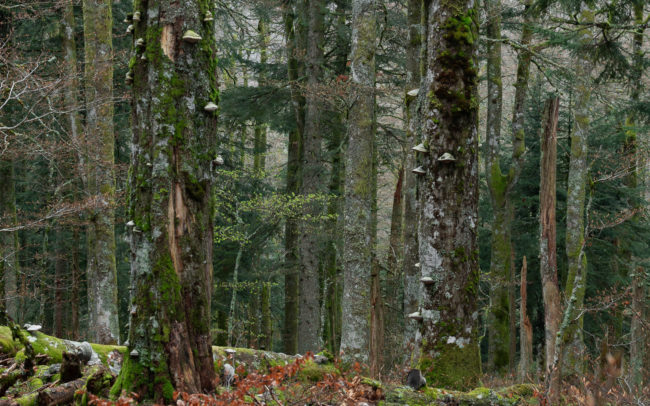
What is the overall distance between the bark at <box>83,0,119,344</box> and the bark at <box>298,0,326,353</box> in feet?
15.9

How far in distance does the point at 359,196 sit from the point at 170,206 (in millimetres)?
5844

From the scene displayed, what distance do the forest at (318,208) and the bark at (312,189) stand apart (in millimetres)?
63

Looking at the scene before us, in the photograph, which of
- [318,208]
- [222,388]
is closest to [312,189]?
[318,208]

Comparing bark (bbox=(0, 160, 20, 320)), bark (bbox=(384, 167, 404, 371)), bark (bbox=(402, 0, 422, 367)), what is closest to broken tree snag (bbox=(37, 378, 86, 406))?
bark (bbox=(402, 0, 422, 367))

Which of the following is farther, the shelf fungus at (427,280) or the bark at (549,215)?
the bark at (549,215)

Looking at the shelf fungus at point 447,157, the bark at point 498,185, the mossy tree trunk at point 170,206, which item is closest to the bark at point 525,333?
the shelf fungus at point 447,157

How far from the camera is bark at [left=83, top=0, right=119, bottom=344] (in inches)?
413

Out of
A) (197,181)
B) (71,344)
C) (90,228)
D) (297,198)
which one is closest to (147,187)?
(197,181)

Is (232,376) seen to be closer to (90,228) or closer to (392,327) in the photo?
(90,228)

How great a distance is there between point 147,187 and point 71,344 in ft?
8.21

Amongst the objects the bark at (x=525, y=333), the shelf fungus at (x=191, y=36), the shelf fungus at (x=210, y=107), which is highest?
the shelf fungus at (x=191, y=36)

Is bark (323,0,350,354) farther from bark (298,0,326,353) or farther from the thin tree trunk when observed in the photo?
the thin tree trunk

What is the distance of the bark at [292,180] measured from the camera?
1567cm

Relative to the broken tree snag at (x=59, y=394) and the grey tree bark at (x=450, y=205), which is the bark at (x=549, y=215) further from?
the broken tree snag at (x=59, y=394)
